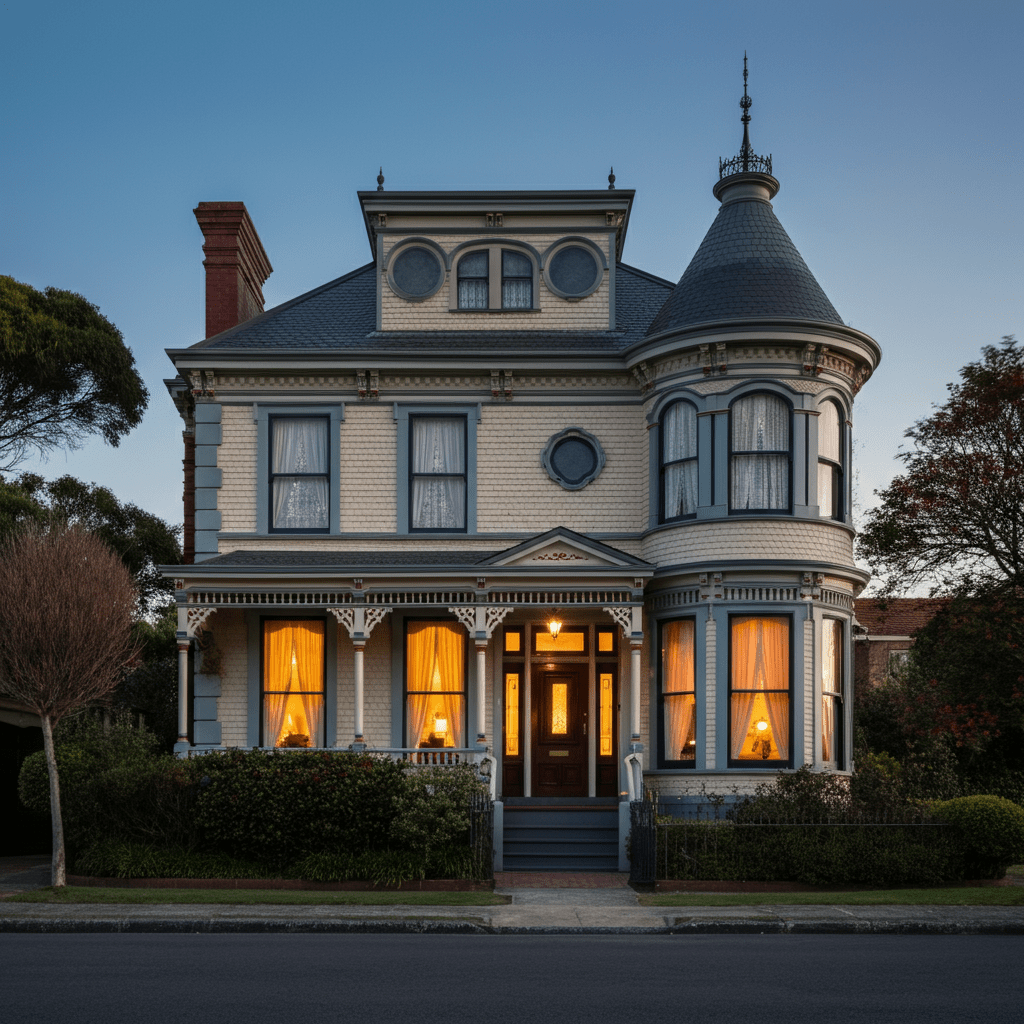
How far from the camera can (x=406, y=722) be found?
68.4ft

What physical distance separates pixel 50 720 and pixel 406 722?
6.10 m

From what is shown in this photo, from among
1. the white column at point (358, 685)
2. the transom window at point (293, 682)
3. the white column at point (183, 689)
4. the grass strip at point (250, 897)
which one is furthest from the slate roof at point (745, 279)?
the grass strip at point (250, 897)

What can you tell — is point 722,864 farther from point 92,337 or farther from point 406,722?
point 92,337

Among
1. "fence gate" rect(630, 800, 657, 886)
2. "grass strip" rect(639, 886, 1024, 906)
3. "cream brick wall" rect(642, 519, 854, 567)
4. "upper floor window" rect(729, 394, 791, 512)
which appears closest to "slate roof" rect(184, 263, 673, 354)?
"upper floor window" rect(729, 394, 791, 512)

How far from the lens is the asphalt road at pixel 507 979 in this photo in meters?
8.73

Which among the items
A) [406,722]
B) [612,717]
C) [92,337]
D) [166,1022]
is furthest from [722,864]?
[92,337]

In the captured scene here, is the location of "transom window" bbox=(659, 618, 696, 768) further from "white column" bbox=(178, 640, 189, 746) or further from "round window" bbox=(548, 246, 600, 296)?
"white column" bbox=(178, 640, 189, 746)

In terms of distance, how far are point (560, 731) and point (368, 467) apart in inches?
216

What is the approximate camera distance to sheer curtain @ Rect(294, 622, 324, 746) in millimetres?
20875

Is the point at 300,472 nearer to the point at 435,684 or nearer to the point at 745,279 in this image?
the point at 435,684

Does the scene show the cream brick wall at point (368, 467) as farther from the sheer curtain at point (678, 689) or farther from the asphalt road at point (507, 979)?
the asphalt road at point (507, 979)

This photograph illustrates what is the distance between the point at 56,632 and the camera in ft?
→ 53.0

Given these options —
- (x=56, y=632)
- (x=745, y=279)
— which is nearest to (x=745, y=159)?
(x=745, y=279)

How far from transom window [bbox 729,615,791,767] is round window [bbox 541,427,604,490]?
3612mm
